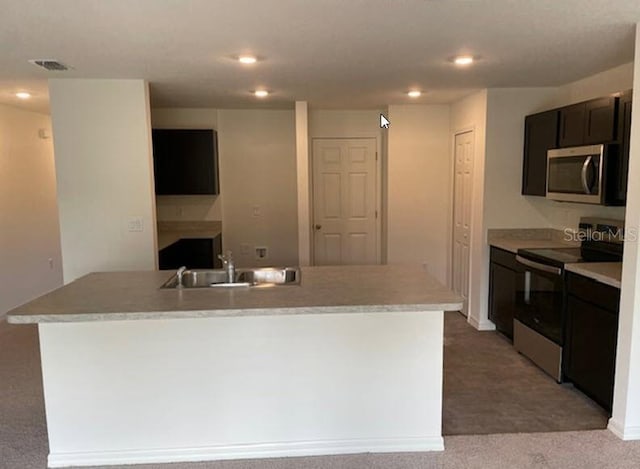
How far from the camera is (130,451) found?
2.46 m

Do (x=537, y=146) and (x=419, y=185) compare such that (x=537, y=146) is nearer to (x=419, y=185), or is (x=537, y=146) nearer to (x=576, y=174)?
(x=576, y=174)

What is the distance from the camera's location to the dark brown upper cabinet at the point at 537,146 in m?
3.88

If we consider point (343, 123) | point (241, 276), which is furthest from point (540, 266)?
point (343, 123)

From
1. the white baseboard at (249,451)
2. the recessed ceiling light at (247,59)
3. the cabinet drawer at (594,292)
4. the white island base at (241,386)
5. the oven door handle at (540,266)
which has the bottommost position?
the white baseboard at (249,451)

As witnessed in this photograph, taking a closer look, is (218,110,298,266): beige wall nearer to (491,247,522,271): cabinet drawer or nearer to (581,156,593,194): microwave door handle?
(491,247,522,271): cabinet drawer

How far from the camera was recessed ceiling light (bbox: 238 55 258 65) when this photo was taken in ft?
9.95

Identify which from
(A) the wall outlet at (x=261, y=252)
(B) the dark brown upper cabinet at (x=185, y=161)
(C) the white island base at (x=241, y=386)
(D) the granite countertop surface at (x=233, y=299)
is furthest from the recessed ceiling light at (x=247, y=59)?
(A) the wall outlet at (x=261, y=252)

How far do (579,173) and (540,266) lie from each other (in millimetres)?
740

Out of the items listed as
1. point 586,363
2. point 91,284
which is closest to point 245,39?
point 91,284

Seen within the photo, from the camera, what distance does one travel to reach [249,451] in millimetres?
2496

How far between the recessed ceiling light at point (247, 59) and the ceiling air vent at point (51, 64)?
1.24 meters

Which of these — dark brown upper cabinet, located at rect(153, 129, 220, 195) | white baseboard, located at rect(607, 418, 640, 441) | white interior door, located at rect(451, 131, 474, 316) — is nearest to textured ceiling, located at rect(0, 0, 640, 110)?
white interior door, located at rect(451, 131, 474, 316)

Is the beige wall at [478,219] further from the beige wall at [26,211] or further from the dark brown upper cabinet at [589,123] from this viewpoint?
the beige wall at [26,211]

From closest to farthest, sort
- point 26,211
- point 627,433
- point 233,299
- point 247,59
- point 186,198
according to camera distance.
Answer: point 233,299 → point 627,433 → point 247,59 → point 26,211 → point 186,198
